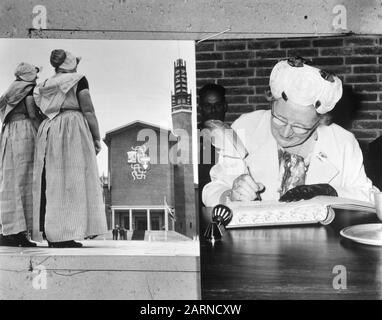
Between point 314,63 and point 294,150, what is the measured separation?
47 cm

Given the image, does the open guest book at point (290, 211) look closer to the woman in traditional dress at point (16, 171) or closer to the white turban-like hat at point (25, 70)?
the woman in traditional dress at point (16, 171)

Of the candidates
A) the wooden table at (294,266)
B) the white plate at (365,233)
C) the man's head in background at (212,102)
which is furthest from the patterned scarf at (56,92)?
the white plate at (365,233)

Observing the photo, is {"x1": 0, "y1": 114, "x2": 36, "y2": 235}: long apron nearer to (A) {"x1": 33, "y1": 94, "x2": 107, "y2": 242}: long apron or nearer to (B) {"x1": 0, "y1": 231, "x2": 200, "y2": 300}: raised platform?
(A) {"x1": 33, "y1": 94, "x2": 107, "y2": 242}: long apron

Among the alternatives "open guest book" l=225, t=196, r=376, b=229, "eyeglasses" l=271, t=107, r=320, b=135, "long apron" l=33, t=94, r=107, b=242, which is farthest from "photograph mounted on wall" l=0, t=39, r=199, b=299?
"eyeglasses" l=271, t=107, r=320, b=135

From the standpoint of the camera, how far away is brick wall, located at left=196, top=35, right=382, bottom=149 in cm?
262

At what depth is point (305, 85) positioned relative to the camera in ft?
8.58

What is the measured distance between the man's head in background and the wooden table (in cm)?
67

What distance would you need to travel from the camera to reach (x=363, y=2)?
8.98ft

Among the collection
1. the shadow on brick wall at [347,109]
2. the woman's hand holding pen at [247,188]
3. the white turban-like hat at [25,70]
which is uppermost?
the white turban-like hat at [25,70]

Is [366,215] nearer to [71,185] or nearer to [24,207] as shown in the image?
[71,185]

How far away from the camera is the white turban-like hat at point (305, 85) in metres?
2.61

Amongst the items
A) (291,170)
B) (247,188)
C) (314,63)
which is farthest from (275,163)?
(314,63)

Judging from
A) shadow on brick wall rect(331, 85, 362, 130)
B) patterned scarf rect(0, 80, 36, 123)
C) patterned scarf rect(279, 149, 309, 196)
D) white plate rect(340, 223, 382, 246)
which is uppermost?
patterned scarf rect(0, 80, 36, 123)
